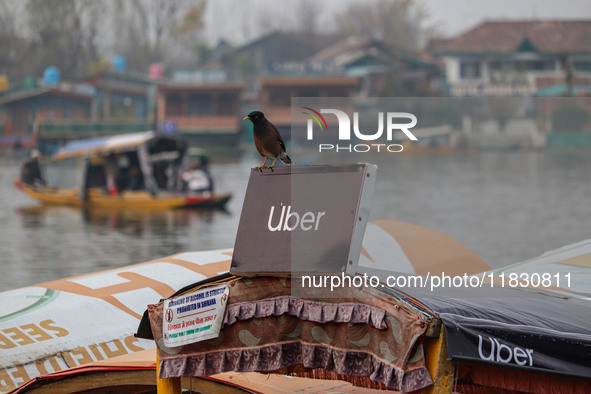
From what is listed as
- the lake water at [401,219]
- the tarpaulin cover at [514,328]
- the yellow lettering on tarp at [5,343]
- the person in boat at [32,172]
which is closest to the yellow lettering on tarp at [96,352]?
the yellow lettering on tarp at [5,343]

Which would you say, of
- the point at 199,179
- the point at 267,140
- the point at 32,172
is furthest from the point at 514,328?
the point at 32,172

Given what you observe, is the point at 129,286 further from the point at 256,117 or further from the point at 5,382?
the point at 256,117

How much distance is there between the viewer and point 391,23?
9881 centimetres

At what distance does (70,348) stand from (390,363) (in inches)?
158

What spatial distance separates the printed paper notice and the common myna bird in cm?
72

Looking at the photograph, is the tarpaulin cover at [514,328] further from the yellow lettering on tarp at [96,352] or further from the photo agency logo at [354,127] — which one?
the yellow lettering on tarp at [96,352]

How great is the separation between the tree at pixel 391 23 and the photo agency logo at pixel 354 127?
92.5 m

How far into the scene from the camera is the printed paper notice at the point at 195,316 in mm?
4258

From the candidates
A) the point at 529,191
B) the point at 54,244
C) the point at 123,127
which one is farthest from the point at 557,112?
the point at 123,127

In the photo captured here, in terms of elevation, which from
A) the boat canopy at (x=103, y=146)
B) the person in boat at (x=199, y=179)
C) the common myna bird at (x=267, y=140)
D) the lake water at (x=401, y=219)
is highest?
the common myna bird at (x=267, y=140)

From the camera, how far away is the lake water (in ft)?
66.0

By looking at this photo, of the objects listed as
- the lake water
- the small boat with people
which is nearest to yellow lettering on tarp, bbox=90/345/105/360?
the lake water

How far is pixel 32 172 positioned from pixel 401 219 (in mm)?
14895

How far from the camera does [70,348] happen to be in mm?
7145
